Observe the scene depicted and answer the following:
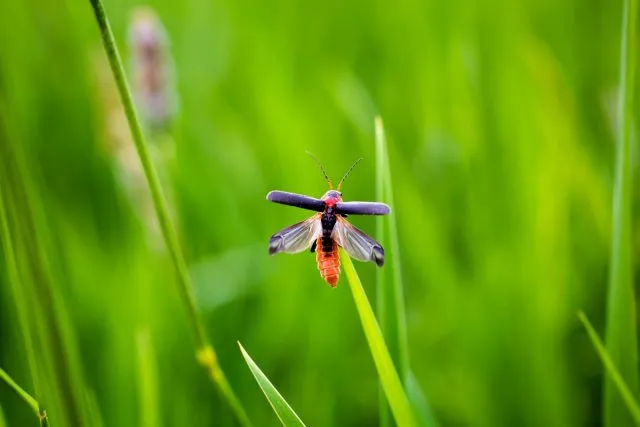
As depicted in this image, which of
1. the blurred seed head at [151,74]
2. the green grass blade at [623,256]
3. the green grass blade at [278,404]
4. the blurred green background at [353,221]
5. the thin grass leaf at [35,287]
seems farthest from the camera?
the blurred seed head at [151,74]

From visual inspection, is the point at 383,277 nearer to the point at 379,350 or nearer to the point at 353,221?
the point at 379,350

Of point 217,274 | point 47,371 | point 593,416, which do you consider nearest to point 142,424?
point 47,371

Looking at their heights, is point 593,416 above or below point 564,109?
below

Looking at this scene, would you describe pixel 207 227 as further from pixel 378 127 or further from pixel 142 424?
pixel 378 127

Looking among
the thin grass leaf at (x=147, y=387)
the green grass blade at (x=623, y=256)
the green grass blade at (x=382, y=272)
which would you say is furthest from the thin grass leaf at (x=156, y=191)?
the green grass blade at (x=623, y=256)

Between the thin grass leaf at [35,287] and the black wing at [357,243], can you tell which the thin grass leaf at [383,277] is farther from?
the thin grass leaf at [35,287]

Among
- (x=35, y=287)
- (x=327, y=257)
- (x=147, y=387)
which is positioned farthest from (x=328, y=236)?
(x=147, y=387)
